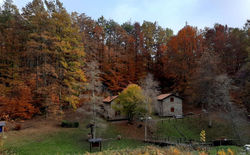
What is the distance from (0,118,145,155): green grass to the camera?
47.6 feet

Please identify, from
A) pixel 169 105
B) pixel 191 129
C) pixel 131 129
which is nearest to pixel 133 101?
pixel 131 129

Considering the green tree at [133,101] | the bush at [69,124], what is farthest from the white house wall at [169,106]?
the bush at [69,124]

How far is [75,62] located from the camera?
25.3m

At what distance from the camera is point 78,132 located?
1997 centimetres

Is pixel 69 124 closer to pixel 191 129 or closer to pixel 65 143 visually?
pixel 65 143

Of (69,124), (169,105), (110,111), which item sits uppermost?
(169,105)

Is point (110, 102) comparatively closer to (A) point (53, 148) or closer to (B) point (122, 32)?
(A) point (53, 148)

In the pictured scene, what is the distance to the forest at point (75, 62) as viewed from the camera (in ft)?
75.7

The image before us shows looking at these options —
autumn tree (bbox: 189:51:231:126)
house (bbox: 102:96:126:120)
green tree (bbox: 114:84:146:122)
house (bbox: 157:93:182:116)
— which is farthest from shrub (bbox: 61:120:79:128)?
autumn tree (bbox: 189:51:231:126)

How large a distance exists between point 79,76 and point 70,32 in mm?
6922

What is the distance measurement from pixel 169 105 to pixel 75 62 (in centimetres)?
1728

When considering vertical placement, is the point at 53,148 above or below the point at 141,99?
below

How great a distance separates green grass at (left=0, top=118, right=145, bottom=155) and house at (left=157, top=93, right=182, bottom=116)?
10902mm

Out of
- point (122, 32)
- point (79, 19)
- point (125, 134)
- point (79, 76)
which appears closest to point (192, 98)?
point (125, 134)
